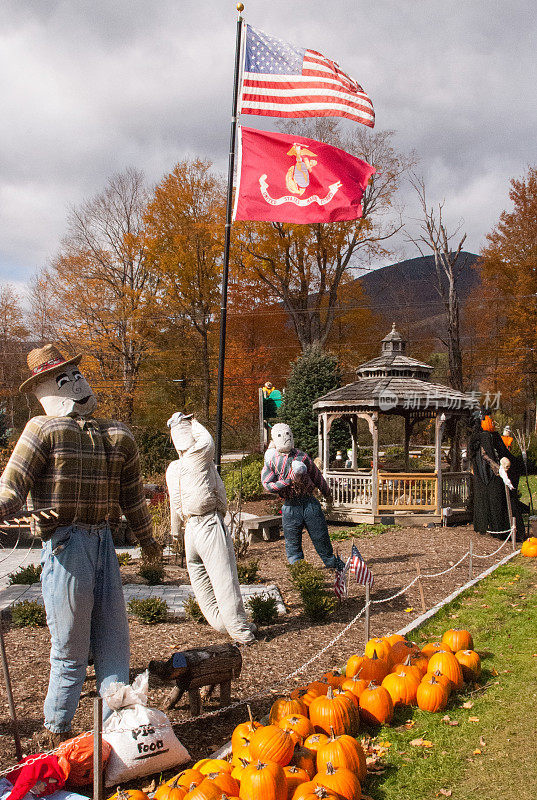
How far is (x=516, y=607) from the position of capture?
688cm

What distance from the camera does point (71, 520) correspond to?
A: 3.48 metres

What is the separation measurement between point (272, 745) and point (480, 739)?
1.38 meters

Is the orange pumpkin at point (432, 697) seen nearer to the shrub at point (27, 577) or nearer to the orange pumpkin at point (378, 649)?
the orange pumpkin at point (378, 649)

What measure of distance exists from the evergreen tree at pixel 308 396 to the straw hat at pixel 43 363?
18460 mm

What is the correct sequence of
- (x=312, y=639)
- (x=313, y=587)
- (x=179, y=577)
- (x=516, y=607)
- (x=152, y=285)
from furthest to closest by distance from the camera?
(x=152, y=285) < (x=179, y=577) < (x=516, y=607) < (x=313, y=587) < (x=312, y=639)

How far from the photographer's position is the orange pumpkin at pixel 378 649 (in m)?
4.63

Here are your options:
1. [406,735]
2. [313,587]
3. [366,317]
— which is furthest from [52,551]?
[366,317]

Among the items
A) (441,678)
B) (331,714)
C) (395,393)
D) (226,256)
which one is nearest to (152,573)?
(226,256)

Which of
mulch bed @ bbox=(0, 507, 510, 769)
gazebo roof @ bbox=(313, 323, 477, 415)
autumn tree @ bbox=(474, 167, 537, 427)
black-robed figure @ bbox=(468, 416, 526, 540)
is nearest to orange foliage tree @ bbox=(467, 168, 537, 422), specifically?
autumn tree @ bbox=(474, 167, 537, 427)

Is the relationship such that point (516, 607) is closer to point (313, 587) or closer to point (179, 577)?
point (313, 587)

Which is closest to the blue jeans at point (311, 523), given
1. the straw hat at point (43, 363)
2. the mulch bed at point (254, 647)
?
the mulch bed at point (254, 647)

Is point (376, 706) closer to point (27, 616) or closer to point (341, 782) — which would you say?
point (341, 782)

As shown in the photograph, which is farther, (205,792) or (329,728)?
(329,728)

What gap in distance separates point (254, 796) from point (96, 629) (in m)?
1.24
